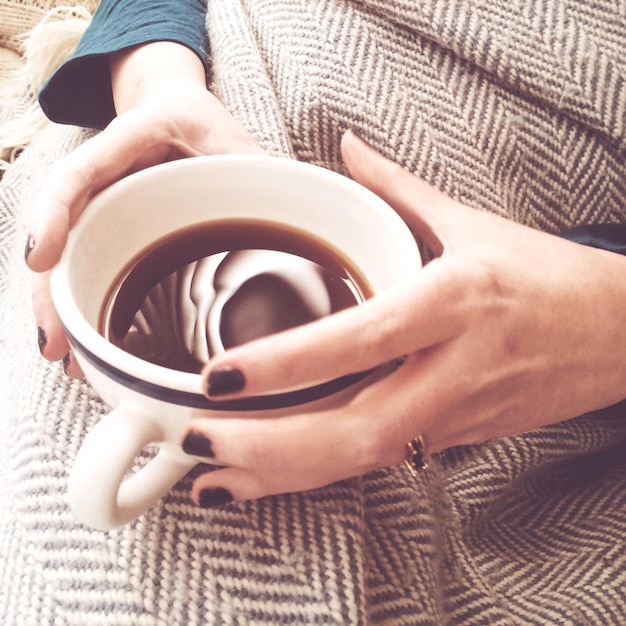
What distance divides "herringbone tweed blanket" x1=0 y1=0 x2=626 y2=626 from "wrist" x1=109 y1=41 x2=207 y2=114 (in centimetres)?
3

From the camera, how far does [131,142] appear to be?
403 mm

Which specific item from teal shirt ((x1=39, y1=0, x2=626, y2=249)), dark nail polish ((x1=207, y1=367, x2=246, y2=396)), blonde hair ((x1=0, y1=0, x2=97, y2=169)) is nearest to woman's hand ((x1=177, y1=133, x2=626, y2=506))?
dark nail polish ((x1=207, y1=367, x2=246, y2=396))

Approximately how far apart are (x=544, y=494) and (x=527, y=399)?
→ 204 millimetres

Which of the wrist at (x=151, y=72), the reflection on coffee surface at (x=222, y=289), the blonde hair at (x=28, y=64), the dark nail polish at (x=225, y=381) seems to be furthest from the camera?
the blonde hair at (x=28, y=64)

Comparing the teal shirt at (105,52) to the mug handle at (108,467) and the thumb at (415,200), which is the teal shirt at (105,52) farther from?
the mug handle at (108,467)

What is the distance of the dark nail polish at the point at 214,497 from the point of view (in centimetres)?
31

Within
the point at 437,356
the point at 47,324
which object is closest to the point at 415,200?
→ the point at 437,356

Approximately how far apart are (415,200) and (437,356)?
13 centimetres

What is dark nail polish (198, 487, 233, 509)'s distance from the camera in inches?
12.0

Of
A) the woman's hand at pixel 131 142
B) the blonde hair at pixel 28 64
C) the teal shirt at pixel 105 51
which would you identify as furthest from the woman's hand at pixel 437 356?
the blonde hair at pixel 28 64

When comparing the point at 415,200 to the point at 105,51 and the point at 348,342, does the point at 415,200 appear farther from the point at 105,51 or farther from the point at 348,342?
the point at 105,51

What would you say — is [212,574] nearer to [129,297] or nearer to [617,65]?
[129,297]

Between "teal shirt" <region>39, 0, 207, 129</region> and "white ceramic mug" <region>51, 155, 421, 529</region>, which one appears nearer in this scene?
"white ceramic mug" <region>51, 155, 421, 529</region>

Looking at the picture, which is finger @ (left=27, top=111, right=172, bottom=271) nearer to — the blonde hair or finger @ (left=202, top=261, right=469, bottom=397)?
finger @ (left=202, top=261, right=469, bottom=397)
